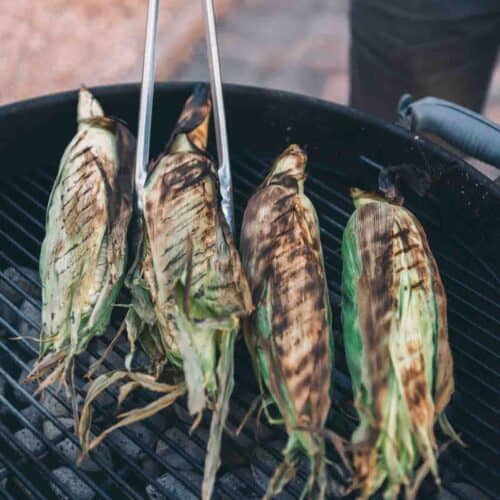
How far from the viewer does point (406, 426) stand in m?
1.32

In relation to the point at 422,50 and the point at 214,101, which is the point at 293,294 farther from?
the point at 422,50

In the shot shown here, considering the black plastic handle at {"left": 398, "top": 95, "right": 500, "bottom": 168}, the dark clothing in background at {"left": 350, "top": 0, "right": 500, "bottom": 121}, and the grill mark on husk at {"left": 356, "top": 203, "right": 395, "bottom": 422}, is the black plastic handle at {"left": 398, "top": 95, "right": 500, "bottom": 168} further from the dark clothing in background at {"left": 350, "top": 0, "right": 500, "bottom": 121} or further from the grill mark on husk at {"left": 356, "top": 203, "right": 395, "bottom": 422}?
the dark clothing in background at {"left": 350, "top": 0, "right": 500, "bottom": 121}

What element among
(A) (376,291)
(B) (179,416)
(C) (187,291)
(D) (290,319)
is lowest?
(B) (179,416)

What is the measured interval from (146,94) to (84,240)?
35 centimetres

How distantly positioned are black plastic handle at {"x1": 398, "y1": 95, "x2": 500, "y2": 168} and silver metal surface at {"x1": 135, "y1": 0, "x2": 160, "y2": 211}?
69 cm

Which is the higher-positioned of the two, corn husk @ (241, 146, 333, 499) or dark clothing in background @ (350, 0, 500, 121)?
dark clothing in background @ (350, 0, 500, 121)

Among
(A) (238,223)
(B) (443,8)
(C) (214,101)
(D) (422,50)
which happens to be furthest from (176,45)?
(C) (214,101)

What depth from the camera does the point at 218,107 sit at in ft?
5.26

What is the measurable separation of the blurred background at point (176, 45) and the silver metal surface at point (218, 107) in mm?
1752

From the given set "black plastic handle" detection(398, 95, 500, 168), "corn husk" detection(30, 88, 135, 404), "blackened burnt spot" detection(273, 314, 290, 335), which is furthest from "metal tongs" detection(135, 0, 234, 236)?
"black plastic handle" detection(398, 95, 500, 168)

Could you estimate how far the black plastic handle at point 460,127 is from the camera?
5.74 feet

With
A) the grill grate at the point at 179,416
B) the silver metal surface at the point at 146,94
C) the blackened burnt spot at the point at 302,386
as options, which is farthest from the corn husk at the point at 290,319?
the silver metal surface at the point at 146,94

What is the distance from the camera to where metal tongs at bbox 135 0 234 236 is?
5.18ft

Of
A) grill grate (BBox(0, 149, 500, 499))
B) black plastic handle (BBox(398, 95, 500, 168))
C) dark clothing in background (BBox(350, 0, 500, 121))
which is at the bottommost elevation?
grill grate (BBox(0, 149, 500, 499))
